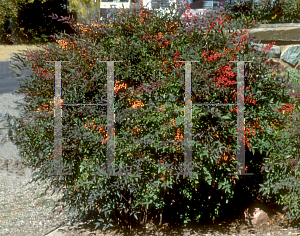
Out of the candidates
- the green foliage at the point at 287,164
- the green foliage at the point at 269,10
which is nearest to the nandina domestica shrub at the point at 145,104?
the green foliage at the point at 287,164

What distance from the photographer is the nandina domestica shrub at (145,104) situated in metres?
3.16

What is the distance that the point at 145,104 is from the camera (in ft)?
10.8

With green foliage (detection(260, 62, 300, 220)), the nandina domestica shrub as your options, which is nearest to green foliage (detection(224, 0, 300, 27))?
the nandina domestica shrub

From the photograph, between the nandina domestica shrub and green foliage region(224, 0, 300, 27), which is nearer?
the nandina domestica shrub

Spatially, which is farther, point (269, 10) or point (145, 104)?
point (269, 10)

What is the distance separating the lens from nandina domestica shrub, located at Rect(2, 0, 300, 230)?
3.16 m

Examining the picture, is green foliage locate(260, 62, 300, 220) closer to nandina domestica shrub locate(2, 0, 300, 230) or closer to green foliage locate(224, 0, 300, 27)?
nandina domestica shrub locate(2, 0, 300, 230)

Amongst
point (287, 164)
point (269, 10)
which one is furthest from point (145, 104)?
point (269, 10)

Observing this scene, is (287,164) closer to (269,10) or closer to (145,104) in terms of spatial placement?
(145,104)

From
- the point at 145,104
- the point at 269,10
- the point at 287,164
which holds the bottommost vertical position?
the point at 287,164

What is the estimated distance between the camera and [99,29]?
3475 millimetres

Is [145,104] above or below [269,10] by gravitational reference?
below

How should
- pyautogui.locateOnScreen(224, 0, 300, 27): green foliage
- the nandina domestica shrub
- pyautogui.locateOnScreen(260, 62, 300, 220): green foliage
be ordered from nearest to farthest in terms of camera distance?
the nandina domestica shrub, pyautogui.locateOnScreen(260, 62, 300, 220): green foliage, pyautogui.locateOnScreen(224, 0, 300, 27): green foliage

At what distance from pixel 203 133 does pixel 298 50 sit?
1960mm
